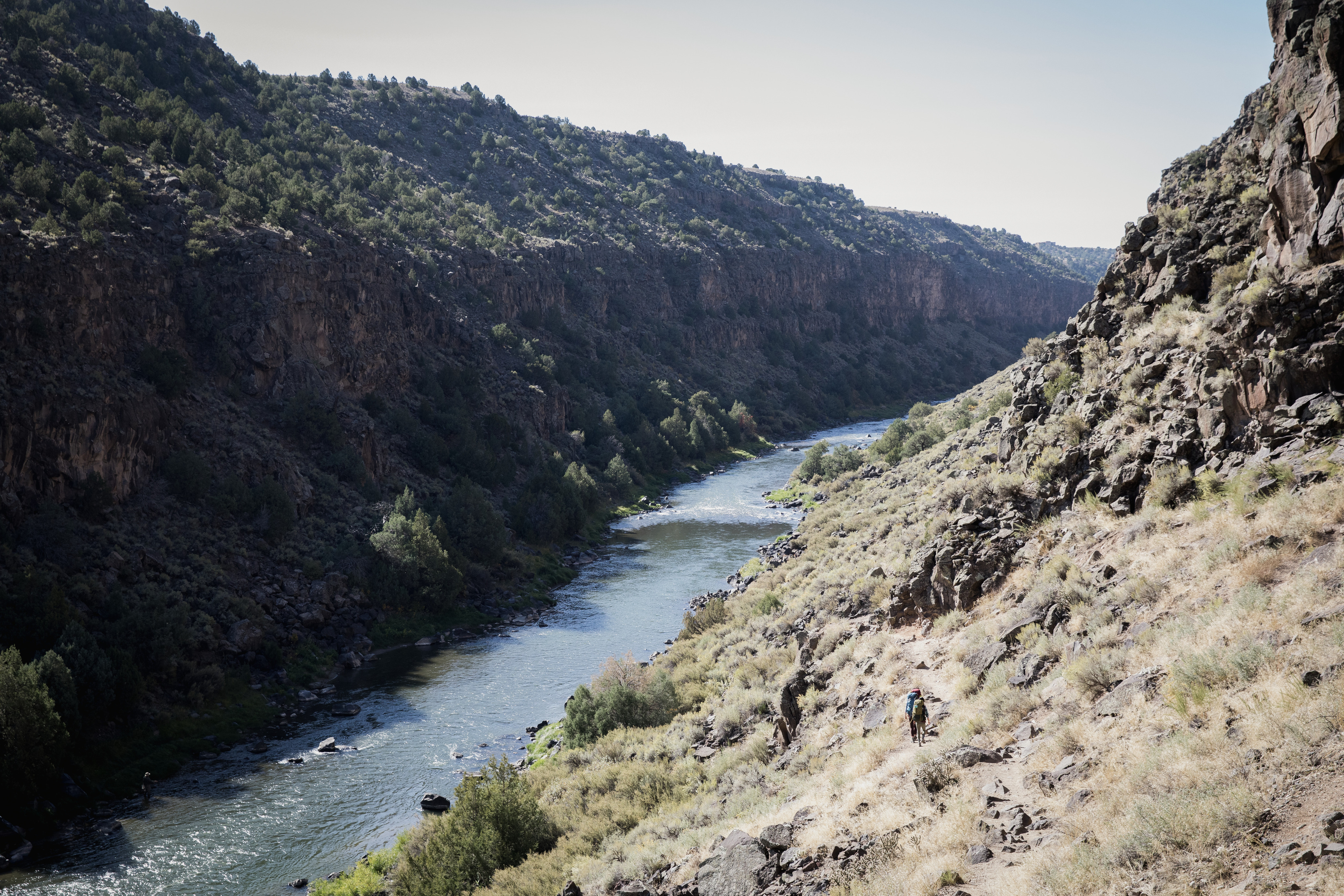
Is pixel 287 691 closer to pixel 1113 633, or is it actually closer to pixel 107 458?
pixel 107 458

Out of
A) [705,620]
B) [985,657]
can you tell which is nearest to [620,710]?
[705,620]

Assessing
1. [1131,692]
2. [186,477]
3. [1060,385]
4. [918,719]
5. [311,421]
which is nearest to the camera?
[1131,692]

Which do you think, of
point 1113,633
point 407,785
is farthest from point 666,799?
point 407,785

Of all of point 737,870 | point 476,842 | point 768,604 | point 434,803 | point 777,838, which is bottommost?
point 434,803

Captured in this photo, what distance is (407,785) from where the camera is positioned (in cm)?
2773

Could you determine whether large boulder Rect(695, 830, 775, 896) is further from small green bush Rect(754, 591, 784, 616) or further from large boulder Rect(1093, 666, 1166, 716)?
small green bush Rect(754, 591, 784, 616)

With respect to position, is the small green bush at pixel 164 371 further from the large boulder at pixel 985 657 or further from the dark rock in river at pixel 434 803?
the large boulder at pixel 985 657

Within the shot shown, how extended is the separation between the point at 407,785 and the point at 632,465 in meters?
50.3

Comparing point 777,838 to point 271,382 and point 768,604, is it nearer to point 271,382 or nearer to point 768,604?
point 768,604

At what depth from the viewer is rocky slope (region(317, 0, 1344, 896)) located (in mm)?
8812

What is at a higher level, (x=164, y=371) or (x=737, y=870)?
(x=164, y=371)

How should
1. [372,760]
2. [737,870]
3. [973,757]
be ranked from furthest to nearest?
[372,760], [737,870], [973,757]

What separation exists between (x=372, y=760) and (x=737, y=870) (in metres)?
21.3

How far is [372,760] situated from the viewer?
29438mm
